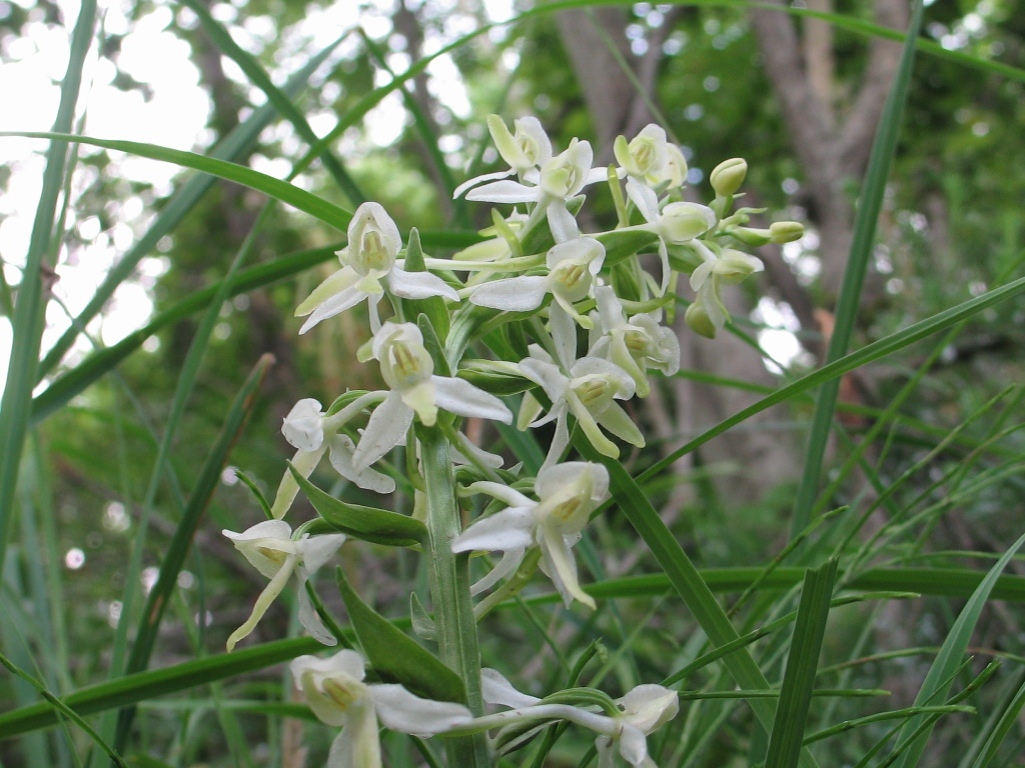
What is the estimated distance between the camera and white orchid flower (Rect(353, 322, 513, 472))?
45cm

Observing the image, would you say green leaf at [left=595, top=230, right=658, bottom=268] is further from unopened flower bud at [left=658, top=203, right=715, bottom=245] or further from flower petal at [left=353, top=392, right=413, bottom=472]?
flower petal at [left=353, top=392, right=413, bottom=472]

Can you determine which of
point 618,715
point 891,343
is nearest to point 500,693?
point 618,715

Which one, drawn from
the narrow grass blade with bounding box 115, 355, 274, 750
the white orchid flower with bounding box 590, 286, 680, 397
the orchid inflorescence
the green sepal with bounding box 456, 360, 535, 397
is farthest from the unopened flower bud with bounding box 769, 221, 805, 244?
the narrow grass blade with bounding box 115, 355, 274, 750

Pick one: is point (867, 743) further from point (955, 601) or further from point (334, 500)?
point (334, 500)

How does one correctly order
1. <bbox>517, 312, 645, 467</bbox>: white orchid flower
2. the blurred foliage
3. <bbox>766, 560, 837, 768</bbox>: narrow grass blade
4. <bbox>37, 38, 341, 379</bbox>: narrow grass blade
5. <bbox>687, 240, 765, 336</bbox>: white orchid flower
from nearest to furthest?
1. <bbox>766, 560, 837, 768</bbox>: narrow grass blade
2. <bbox>517, 312, 645, 467</bbox>: white orchid flower
3. <bbox>687, 240, 765, 336</bbox>: white orchid flower
4. <bbox>37, 38, 341, 379</bbox>: narrow grass blade
5. the blurred foliage

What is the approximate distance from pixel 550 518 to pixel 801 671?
5.5 inches

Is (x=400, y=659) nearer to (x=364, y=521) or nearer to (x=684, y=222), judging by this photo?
(x=364, y=521)

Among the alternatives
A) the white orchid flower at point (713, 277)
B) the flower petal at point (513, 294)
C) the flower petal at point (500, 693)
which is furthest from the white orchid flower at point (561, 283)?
the flower petal at point (500, 693)

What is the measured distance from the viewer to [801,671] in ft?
1.29

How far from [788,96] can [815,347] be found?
1.42m

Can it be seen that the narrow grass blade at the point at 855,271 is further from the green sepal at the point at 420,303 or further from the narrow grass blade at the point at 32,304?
the narrow grass blade at the point at 32,304

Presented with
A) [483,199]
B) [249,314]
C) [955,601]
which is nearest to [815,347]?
[955,601]

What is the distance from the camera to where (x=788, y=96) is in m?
3.32

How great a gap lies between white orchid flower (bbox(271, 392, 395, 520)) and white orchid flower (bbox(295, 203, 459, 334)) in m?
0.05
